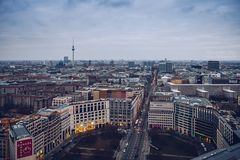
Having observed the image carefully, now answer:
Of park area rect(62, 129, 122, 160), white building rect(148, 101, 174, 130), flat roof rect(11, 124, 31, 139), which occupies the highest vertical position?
flat roof rect(11, 124, 31, 139)

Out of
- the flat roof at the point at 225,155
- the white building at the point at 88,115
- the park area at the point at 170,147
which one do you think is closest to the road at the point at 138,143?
the park area at the point at 170,147

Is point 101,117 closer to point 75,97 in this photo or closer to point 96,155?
point 75,97

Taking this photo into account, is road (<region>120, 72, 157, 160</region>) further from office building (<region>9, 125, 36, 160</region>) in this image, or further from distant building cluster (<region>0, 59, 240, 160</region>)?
office building (<region>9, 125, 36, 160</region>)

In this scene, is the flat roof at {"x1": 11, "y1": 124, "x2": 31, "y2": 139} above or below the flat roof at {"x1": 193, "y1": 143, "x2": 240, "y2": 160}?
above

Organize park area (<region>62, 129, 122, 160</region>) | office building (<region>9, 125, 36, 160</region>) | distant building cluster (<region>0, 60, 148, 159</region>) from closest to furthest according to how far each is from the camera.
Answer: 1. office building (<region>9, 125, 36, 160</region>)
2. distant building cluster (<region>0, 60, 148, 159</region>)
3. park area (<region>62, 129, 122, 160</region>)

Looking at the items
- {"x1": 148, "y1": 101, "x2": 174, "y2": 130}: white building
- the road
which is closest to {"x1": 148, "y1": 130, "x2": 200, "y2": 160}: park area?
the road

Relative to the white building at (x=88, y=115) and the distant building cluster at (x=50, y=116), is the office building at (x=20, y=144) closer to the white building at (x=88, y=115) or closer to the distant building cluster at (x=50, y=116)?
the distant building cluster at (x=50, y=116)

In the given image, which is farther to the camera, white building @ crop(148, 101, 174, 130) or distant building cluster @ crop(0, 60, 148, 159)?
white building @ crop(148, 101, 174, 130)
